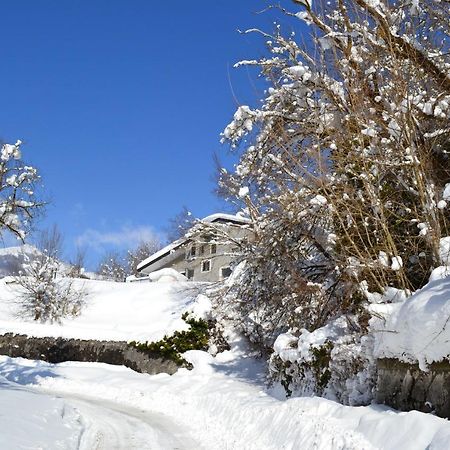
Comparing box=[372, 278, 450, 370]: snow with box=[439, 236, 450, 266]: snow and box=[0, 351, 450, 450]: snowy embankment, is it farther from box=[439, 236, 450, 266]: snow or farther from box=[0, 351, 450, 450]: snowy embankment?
box=[0, 351, 450, 450]: snowy embankment

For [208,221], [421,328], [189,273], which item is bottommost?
[421,328]

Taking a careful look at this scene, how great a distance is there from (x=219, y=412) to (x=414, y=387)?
5.35 metres

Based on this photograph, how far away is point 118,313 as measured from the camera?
27000mm

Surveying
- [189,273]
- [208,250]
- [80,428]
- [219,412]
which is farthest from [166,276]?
[80,428]

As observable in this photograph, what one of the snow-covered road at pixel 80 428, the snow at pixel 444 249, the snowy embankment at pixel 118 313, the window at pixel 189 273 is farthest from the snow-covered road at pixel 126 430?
the window at pixel 189 273

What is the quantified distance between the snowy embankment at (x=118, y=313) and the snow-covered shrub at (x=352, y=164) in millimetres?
7818

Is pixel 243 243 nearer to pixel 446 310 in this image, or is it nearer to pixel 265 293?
pixel 265 293

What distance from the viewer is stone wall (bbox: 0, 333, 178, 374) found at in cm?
1923

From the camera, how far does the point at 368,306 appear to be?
835cm

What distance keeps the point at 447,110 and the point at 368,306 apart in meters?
3.70

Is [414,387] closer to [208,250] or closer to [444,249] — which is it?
[444,249]

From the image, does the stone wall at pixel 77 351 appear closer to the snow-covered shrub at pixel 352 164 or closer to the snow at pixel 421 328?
the snow-covered shrub at pixel 352 164

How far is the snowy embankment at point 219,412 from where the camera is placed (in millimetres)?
5715

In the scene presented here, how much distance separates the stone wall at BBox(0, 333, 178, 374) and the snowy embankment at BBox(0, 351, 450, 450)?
58 cm
